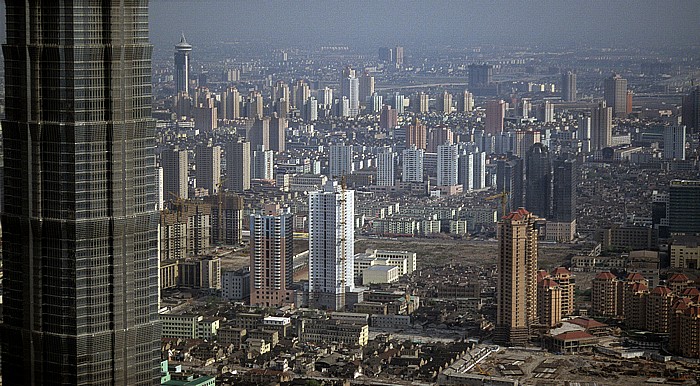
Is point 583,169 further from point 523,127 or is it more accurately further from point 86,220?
point 86,220

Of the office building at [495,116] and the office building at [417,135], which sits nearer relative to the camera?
the office building at [495,116]

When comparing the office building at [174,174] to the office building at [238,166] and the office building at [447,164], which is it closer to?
the office building at [238,166]

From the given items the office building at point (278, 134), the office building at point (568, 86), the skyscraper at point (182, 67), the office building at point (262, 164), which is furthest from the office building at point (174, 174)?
the office building at point (568, 86)

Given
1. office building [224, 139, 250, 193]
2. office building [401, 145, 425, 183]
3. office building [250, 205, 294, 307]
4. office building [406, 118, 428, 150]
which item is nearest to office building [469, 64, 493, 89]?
office building [406, 118, 428, 150]

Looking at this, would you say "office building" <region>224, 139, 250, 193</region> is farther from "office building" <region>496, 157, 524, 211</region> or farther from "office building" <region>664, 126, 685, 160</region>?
"office building" <region>664, 126, 685, 160</region>

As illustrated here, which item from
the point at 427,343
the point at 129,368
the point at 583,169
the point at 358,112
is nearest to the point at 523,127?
the point at 583,169
